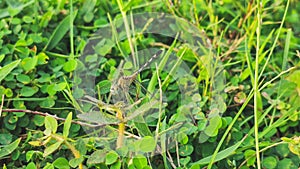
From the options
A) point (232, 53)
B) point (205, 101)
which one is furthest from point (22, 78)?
point (232, 53)

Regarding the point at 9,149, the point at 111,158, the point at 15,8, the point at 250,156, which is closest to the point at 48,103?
the point at 9,149

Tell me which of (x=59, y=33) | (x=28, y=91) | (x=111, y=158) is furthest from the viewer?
(x=59, y=33)

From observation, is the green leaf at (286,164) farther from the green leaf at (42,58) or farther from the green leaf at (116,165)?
the green leaf at (42,58)

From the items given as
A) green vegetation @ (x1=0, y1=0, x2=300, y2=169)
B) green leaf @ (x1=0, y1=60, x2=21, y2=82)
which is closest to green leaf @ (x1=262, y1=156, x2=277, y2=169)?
green vegetation @ (x1=0, y1=0, x2=300, y2=169)

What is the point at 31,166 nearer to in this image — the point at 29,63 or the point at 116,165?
the point at 116,165

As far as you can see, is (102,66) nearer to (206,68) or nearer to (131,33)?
(131,33)

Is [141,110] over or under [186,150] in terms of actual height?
over

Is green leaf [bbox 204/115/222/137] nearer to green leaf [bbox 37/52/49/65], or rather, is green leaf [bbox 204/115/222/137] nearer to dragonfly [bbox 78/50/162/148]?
Result: dragonfly [bbox 78/50/162/148]
